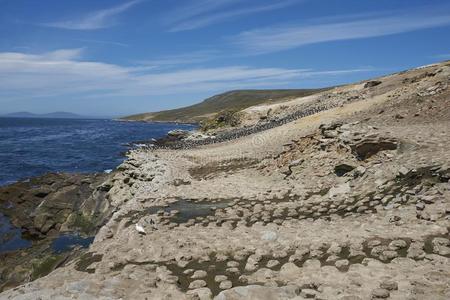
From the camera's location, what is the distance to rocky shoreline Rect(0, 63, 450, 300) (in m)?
8.67

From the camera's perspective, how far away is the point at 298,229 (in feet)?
40.4

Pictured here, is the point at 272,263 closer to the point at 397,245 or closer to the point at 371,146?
the point at 397,245

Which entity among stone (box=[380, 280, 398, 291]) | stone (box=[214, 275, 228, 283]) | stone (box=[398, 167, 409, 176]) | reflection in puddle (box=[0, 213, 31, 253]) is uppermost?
stone (box=[398, 167, 409, 176])

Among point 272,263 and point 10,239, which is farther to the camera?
point 10,239

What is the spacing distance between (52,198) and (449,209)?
23155 millimetres

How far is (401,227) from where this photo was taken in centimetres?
1091

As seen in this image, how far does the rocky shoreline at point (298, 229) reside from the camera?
8.67 metres

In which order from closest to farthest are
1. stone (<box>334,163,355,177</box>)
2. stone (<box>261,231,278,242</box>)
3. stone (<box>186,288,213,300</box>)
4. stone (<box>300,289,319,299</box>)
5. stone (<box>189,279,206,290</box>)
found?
1. stone (<box>300,289,319,299</box>)
2. stone (<box>186,288,213,300</box>)
3. stone (<box>189,279,206,290</box>)
4. stone (<box>261,231,278,242</box>)
5. stone (<box>334,163,355,177</box>)

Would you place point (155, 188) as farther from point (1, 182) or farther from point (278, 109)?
point (278, 109)

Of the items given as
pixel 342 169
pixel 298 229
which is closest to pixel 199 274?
pixel 298 229

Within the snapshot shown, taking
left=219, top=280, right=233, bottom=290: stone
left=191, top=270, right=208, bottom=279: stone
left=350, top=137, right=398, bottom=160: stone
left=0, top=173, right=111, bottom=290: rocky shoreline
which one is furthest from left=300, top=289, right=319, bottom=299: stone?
left=350, top=137, right=398, bottom=160: stone

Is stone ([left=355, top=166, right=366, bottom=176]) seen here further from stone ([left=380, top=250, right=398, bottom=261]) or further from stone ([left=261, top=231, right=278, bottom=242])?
stone ([left=380, top=250, right=398, bottom=261])

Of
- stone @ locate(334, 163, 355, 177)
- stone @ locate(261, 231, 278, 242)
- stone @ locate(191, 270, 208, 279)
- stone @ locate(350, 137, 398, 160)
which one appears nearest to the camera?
stone @ locate(191, 270, 208, 279)

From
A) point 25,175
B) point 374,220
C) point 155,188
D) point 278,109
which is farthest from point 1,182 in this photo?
point 278,109
